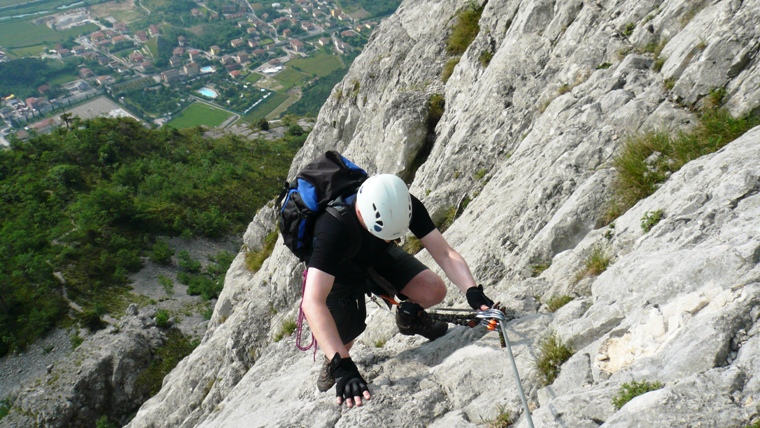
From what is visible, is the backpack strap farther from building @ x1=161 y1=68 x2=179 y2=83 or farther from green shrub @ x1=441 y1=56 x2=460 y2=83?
building @ x1=161 y1=68 x2=179 y2=83

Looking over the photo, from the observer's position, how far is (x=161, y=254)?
52938mm

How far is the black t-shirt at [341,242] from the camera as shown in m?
6.04

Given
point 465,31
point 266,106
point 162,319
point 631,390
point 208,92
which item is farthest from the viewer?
point 208,92

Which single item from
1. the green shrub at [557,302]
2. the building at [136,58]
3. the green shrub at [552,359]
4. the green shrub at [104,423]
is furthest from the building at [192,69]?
the green shrub at [552,359]

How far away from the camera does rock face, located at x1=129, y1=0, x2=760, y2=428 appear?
165 inches

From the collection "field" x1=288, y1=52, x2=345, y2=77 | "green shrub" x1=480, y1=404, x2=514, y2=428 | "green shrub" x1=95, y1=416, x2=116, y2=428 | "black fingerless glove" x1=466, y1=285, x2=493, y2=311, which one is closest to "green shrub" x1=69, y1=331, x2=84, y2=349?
"green shrub" x1=95, y1=416, x2=116, y2=428

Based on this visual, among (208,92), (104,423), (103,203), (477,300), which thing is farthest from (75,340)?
(208,92)

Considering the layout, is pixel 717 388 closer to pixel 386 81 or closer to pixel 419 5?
pixel 386 81

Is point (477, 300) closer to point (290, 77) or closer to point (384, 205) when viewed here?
point (384, 205)

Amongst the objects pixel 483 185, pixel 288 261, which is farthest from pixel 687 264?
pixel 288 261

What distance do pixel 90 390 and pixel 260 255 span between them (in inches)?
716

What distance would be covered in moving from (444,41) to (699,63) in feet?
38.3

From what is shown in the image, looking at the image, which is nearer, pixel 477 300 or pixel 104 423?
pixel 477 300

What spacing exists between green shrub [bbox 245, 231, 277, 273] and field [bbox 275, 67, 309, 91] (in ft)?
509
